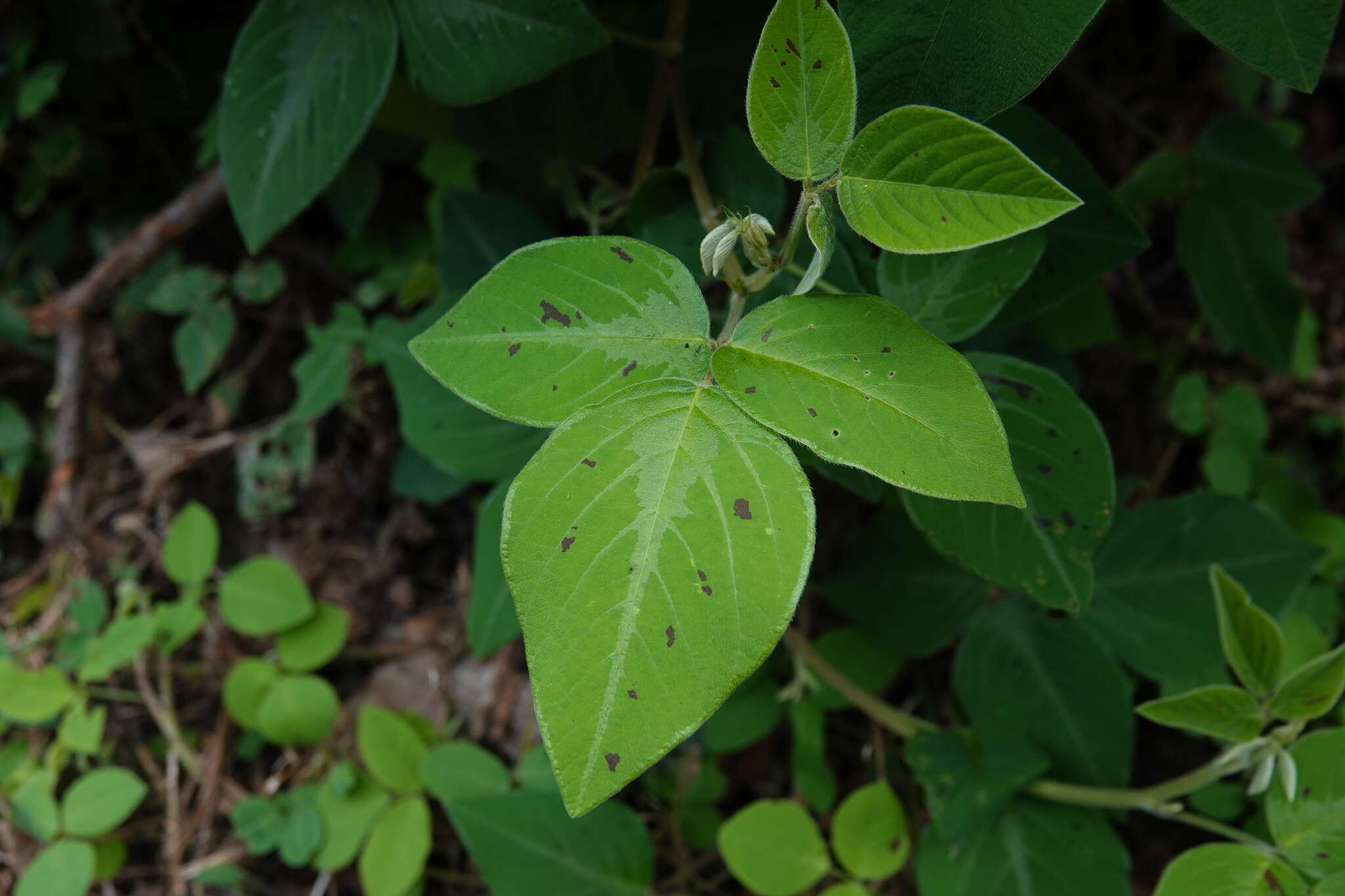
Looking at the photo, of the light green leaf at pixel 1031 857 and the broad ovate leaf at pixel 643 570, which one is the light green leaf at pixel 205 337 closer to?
the broad ovate leaf at pixel 643 570

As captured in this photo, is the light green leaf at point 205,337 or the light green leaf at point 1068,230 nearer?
the light green leaf at point 1068,230

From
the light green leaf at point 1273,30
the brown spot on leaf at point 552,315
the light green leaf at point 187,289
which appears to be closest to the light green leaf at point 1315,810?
the light green leaf at point 1273,30

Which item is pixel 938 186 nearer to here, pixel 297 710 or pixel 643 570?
pixel 643 570

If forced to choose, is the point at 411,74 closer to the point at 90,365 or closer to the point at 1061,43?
the point at 1061,43

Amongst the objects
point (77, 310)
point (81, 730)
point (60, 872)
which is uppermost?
point (77, 310)

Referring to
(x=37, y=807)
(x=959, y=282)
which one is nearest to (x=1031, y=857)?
(x=959, y=282)

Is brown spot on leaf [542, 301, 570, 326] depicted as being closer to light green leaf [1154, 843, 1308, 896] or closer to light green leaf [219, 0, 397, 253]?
light green leaf [219, 0, 397, 253]
